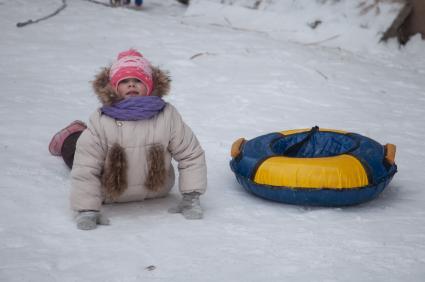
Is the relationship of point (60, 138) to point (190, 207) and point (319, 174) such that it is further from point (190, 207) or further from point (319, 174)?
point (319, 174)

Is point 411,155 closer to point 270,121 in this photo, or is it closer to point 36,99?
point 270,121

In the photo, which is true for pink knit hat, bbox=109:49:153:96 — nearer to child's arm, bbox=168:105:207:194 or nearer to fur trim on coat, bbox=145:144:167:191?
child's arm, bbox=168:105:207:194

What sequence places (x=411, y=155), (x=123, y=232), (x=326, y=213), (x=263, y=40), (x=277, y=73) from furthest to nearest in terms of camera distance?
(x=263, y=40), (x=277, y=73), (x=411, y=155), (x=326, y=213), (x=123, y=232)

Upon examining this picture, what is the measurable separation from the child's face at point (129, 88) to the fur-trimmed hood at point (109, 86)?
0.21 ft

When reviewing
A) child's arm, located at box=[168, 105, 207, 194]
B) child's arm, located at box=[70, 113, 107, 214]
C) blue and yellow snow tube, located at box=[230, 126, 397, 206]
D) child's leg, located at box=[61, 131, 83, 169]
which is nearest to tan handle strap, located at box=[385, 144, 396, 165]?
blue and yellow snow tube, located at box=[230, 126, 397, 206]

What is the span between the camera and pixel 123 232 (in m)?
Answer: 3.15

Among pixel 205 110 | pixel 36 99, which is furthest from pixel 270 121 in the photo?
pixel 36 99

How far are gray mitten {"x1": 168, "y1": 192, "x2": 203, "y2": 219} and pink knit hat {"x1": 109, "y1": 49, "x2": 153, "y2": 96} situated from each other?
704 millimetres

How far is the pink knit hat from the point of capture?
11.1 ft

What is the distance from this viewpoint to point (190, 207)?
11.3ft

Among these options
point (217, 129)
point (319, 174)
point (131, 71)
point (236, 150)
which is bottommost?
point (217, 129)

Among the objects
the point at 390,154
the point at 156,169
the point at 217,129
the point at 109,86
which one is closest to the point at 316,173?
the point at 390,154

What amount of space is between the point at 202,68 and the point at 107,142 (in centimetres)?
443

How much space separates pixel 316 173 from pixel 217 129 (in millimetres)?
2007
